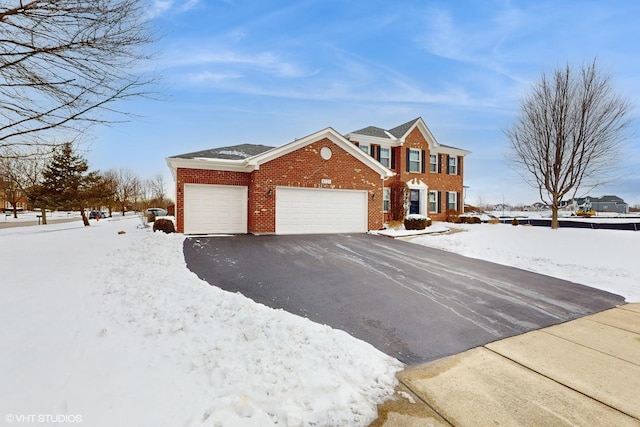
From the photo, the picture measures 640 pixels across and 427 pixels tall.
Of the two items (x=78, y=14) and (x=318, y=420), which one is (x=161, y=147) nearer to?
(x=78, y=14)

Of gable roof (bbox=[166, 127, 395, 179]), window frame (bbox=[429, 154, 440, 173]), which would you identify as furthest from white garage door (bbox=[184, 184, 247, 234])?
window frame (bbox=[429, 154, 440, 173])

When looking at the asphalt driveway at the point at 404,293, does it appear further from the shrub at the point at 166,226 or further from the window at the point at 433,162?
the window at the point at 433,162

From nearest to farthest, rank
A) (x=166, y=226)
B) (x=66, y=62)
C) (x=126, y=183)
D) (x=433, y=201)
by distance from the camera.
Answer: (x=66, y=62) < (x=166, y=226) < (x=433, y=201) < (x=126, y=183)

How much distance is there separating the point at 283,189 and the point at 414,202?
37.5 feet

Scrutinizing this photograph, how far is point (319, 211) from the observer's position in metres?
13.7

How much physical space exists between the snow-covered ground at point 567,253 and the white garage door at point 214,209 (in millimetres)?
7935

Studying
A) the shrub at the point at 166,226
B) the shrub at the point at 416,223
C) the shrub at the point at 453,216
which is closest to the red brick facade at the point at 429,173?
the shrub at the point at 453,216

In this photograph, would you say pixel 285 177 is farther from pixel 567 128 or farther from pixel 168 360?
pixel 567 128

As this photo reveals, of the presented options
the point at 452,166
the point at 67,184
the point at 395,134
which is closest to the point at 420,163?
the point at 395,134

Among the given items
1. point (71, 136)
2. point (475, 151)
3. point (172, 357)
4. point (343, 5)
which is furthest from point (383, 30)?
point (475, 151)

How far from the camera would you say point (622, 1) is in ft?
28.0

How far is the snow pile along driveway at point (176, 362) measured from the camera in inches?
89.5

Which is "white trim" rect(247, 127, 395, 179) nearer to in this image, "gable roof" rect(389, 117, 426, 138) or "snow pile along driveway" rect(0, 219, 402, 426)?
"gable roof" rect(389, 117, 426, 138)

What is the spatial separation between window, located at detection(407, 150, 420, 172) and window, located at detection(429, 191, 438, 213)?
2330 mm
